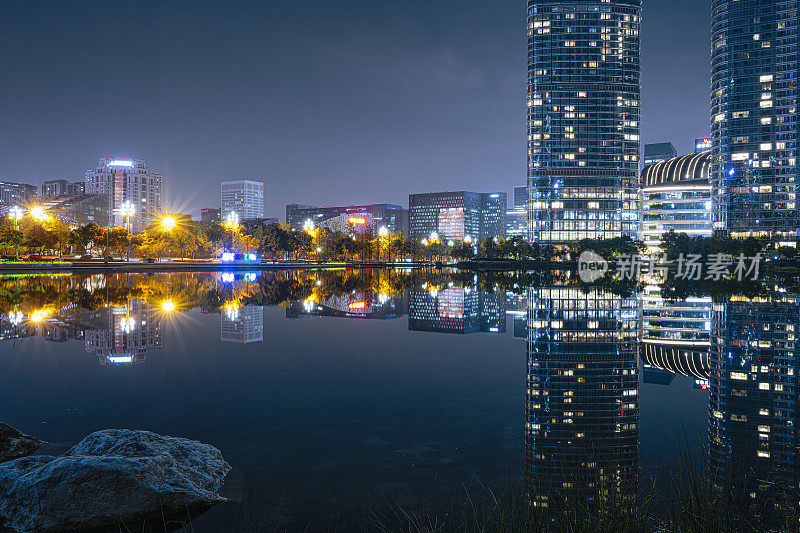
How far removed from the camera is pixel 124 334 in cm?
2381

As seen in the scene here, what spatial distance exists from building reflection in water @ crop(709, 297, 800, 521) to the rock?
38.2 feet

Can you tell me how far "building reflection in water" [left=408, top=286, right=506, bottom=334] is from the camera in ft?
97.3

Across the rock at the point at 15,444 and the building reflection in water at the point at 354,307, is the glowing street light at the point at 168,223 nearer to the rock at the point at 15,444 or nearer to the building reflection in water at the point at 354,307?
the building reflection in water at the point at 354,307

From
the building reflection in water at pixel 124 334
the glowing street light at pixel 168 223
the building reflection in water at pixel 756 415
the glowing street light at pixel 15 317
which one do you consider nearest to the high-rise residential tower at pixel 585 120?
the glowing street light at pixel 168 223

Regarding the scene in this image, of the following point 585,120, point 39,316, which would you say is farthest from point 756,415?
point 585,120

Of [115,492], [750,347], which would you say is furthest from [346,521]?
[750,347]

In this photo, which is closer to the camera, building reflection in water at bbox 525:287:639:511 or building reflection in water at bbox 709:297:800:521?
building reflection in water at bbox 525:287:639:511

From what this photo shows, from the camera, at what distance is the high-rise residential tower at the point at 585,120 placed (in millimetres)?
179750

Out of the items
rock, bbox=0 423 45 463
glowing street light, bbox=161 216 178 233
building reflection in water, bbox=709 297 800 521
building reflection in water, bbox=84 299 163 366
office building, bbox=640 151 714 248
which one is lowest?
building reflection in water, bbox=709 297 800 521

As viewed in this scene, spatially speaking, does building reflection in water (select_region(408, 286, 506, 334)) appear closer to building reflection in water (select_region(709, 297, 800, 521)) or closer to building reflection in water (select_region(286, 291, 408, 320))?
building reflection in water (select_region(286, 291, 408, 320))

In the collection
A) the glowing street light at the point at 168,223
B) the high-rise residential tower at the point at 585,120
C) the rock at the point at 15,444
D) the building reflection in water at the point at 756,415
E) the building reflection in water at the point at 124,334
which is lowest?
the building reflection in water at the point at 756,415

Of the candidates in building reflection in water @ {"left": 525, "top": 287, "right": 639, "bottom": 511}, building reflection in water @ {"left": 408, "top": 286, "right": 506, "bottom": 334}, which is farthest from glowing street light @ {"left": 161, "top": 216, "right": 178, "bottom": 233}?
building reflection in water @ {"left": 525, "top": 287, "right": 639, "bottom": 511}

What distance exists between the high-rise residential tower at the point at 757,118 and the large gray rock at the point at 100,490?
194 meters

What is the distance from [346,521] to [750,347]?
72.1 ft
